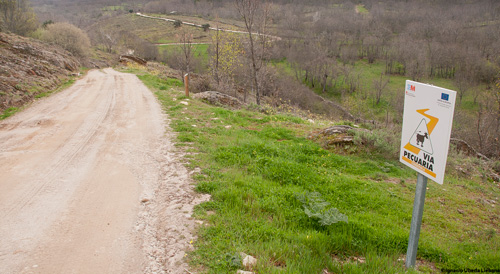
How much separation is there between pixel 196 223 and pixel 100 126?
20.0ft

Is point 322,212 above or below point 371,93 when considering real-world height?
above

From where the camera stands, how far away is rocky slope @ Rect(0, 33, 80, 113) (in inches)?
444

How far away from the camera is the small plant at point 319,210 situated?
4176 mm

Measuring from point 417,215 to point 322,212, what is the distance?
1.51 metres

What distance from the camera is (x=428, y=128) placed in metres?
2.99

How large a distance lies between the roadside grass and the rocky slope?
7.66 m

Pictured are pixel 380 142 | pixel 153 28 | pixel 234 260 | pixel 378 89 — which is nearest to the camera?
pixel 234 260

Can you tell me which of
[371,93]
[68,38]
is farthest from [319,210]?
[371,93]

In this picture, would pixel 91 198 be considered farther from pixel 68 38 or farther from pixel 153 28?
pixel 153 28

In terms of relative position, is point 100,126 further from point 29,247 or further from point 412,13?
point 412,13

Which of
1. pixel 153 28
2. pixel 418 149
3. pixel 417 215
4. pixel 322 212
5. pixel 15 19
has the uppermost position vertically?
pixel 153 28

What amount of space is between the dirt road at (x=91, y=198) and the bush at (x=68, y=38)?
95.2 ft

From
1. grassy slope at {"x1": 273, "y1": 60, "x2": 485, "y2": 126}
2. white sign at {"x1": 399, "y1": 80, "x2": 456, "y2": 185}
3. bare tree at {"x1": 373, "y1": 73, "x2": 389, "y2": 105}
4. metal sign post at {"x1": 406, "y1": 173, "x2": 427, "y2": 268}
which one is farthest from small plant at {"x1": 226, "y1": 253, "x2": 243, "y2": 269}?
bare tree at {"x1": 373, "y1": 73, "x2": 389, "y2": 105}

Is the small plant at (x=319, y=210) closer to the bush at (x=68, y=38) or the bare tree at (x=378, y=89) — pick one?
the bush at (x=68, y=38)
